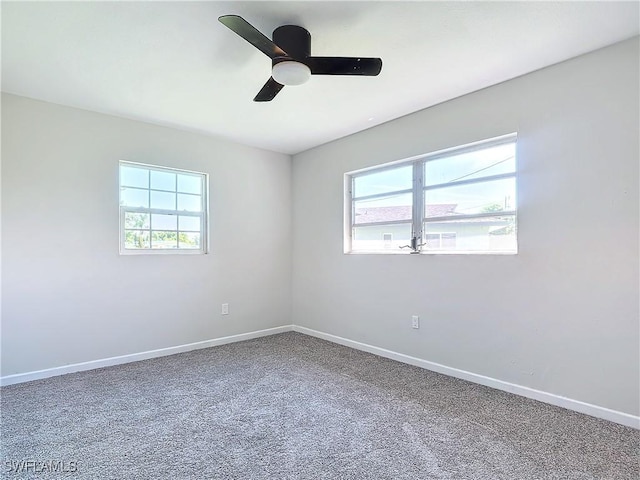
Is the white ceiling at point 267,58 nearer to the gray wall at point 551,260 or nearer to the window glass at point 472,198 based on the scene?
the gray wall at point 551,260

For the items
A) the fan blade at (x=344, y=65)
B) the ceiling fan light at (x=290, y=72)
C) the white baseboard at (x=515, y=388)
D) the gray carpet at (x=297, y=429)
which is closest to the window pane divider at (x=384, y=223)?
the white baseboard at (x=515, y=388)

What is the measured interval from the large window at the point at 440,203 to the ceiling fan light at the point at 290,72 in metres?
1.64

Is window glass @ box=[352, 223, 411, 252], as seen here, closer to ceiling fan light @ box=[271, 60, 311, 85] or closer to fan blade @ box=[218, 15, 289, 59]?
ceiling fan light @ box=[271, 60, 311, 85]

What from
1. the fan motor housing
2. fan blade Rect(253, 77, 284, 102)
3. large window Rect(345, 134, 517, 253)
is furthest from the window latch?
the fan motor housing

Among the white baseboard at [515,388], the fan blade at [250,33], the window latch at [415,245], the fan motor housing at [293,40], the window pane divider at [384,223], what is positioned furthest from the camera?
the window pane divider at [384,223]

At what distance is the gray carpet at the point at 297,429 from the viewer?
1.76 m

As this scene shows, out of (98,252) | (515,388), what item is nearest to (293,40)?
(98,252)

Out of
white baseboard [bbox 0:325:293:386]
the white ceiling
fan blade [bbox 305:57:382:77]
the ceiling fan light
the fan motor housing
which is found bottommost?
white baseboard [bbox 0:325:293:386]

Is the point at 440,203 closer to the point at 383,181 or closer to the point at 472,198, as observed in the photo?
the point at 472,198

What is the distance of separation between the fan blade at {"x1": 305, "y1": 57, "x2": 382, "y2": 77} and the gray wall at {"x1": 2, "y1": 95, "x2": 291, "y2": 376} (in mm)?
2332

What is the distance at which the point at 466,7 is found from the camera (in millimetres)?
1881
